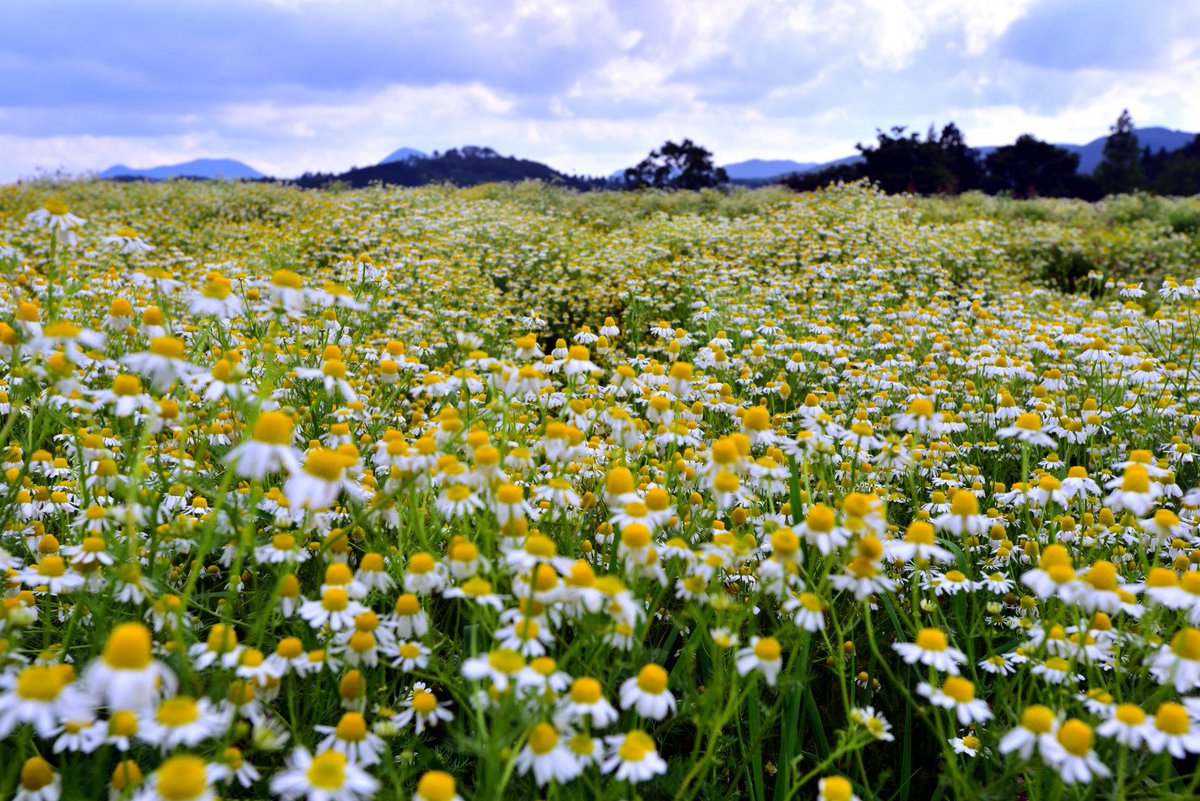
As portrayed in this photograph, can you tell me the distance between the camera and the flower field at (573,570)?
143cm

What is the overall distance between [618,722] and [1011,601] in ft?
5.38

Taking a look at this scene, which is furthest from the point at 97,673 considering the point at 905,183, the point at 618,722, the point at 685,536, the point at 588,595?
the point at 905,183

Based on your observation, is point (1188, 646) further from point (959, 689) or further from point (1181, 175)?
point (1181, 175)

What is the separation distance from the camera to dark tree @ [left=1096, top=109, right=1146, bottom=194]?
36.1m

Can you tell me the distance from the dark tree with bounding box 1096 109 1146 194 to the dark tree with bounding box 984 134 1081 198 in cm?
282

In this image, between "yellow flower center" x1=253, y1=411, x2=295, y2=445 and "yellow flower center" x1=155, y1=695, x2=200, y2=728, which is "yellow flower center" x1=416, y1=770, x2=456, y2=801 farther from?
"yellow flower center" x1=253, y1=411, x2=295, y2=445

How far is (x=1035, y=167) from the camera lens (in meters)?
34.3

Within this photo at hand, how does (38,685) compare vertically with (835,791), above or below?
above

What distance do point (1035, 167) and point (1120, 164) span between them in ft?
31.4

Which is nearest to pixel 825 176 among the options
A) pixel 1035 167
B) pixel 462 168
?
pixel 1035 167

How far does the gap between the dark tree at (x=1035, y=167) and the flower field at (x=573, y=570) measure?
34994 millimetres

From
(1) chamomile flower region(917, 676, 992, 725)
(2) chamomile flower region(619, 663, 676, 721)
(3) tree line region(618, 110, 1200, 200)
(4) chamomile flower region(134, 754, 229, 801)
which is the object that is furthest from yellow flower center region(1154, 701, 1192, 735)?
(3) tree line region(618, 110, 1200, 200)

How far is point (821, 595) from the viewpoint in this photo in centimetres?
183

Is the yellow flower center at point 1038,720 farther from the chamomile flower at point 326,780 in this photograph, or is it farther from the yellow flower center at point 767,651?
the chamomile flower at point 326,780
